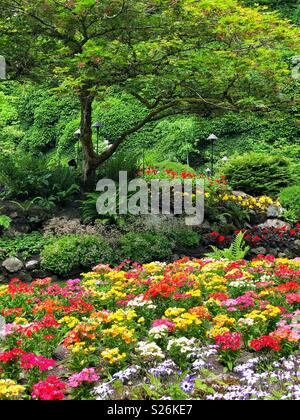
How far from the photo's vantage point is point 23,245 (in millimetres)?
8836

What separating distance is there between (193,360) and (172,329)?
1.33 ft

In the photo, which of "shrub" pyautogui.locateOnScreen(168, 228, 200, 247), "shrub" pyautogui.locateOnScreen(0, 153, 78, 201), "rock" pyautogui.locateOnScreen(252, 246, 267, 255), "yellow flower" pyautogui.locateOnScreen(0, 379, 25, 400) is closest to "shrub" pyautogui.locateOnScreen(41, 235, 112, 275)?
"shrub" pyautogui.locateOnScreen(168, 228, 200, 247)

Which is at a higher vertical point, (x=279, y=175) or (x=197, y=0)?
(x=197, y=0)

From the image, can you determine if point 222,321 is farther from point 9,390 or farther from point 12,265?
point 12,265

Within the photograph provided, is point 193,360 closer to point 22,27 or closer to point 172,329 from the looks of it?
point 172,329

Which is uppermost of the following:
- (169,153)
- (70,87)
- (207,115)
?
(70,87)

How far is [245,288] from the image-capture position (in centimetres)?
572

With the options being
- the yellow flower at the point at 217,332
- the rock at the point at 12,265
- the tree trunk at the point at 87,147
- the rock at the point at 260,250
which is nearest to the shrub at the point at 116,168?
the tree trunk at the point at 87,147

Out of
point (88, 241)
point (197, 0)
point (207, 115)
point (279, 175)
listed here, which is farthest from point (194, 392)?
point (279, 175)

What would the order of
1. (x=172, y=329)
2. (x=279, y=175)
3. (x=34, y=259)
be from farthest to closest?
(x=279, y=175) < (x=34, y=259) < (x=172, y=329)

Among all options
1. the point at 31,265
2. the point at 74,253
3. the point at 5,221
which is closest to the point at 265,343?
the point at 74,253

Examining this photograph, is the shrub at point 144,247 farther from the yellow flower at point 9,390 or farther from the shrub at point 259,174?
the yellow flower at point 9,390

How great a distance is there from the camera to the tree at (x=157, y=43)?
8.16 metres

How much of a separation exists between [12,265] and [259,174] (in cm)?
776
